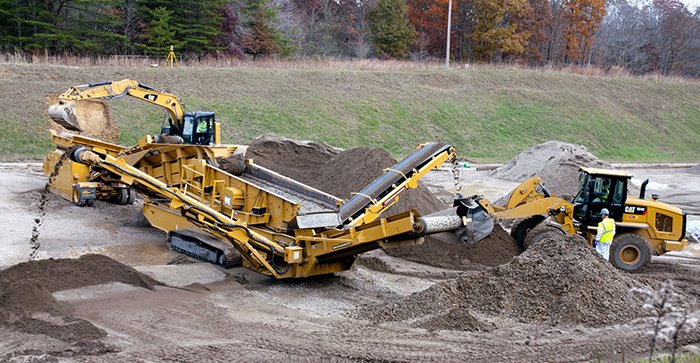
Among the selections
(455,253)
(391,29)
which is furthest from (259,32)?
(455,253)

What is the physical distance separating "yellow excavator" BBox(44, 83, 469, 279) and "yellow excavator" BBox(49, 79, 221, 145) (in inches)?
28.9

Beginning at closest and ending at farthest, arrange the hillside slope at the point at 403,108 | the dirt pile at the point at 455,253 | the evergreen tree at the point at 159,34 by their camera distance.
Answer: the dirt pile at the point at 455,253 → the hillside slope at the point at 403,108 → the evergreen tree at the point at 159,34

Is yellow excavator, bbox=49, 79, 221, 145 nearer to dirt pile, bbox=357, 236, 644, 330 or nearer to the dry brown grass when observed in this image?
dirt pile, bbox=357, 236, 644, 330

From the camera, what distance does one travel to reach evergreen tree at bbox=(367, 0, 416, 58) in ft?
172

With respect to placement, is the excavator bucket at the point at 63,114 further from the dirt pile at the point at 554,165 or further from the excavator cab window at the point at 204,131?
the dirt pile at the point at 554,165

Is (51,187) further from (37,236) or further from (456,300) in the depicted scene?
(456,300)

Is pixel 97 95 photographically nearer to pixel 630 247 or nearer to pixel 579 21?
pixel 630 247

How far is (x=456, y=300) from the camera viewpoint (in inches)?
404

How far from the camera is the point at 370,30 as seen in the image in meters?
53.6

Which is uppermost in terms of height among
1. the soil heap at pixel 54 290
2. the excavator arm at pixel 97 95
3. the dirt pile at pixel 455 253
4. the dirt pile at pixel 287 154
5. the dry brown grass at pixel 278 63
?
the dry brown grass at pixel 278 63

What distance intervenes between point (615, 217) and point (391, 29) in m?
39.8

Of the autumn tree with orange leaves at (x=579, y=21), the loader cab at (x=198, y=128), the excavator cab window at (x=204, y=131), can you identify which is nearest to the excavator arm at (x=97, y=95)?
the loader cab at (x=198, y=128)

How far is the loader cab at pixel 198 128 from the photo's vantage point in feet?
52.4

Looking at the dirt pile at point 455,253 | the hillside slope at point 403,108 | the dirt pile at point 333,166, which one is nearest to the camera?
the dirt pile at point 455,253
